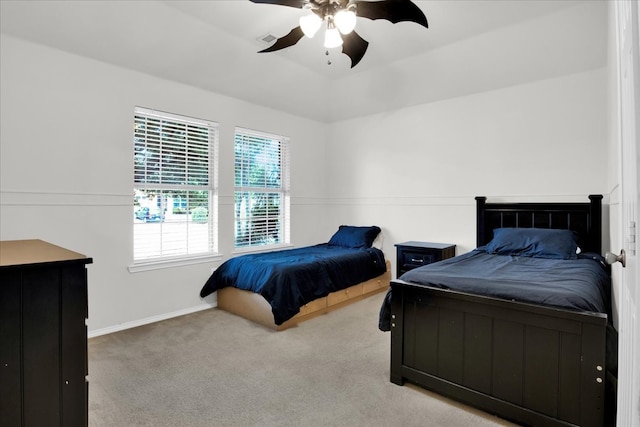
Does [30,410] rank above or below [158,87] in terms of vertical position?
below

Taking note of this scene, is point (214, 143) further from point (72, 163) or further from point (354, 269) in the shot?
point (354, 269)

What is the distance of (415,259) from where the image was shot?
4.28 meters

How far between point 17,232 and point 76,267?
2.26 metres

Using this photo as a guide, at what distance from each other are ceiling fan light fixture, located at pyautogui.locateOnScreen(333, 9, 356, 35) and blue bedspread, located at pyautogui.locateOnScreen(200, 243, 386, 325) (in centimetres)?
221

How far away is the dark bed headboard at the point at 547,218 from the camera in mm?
3428

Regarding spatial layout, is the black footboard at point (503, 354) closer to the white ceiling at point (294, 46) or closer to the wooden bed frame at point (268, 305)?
the wooden bed frame at point (268, 305)

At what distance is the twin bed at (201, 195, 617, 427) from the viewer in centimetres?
174

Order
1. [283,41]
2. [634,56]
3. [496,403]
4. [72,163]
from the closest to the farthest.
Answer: [634,56], [496,403], [283,41], [72,163]

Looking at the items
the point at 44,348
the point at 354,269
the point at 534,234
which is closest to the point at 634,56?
the point at 44,348

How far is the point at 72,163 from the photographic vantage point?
3.16m

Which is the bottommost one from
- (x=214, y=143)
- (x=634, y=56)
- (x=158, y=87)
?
(x=634, y=56)

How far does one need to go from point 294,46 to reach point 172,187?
2.05m

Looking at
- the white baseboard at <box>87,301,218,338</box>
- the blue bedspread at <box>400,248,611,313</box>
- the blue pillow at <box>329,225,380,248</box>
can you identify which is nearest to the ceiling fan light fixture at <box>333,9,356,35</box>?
the blue bedspread at <box>400,248,611,313</box>

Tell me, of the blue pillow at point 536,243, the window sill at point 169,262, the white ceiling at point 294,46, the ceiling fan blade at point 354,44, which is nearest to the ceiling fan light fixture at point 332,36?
the ceiling fan blade at point 354,44
